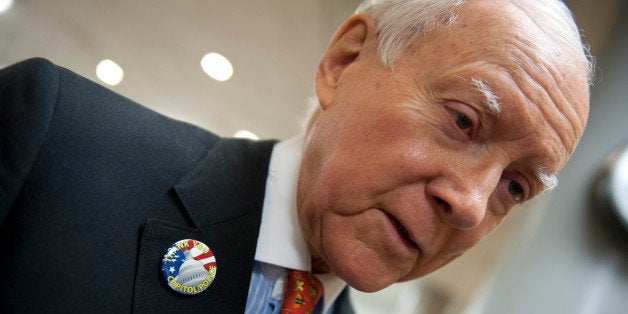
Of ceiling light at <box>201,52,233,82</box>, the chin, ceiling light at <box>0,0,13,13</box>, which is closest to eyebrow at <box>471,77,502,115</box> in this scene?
the chin

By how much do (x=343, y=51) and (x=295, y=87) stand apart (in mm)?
Answer: 609

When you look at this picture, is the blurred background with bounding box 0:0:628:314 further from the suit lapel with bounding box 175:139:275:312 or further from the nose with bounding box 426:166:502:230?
the nose with bounding box 426:166:502:230

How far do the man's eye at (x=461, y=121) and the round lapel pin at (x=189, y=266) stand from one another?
1.71 feet

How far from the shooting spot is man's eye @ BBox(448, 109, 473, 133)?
868mm

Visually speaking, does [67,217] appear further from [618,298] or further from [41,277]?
[618,298]

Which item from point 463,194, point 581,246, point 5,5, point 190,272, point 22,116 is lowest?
point 581,246

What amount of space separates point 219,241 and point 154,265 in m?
0.13

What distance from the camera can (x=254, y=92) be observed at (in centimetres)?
155

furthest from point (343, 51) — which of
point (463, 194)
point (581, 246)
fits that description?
point (581, 246)

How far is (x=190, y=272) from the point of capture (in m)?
0.78

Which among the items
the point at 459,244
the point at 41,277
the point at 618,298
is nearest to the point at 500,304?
the point at 618,298

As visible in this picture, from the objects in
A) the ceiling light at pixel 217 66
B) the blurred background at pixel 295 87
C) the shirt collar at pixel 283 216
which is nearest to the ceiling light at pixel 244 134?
the blurred background at pixel 295 87

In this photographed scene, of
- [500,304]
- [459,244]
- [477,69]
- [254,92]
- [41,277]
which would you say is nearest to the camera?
[41,277]

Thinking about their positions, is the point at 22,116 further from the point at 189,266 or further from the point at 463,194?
the point at 463,194
